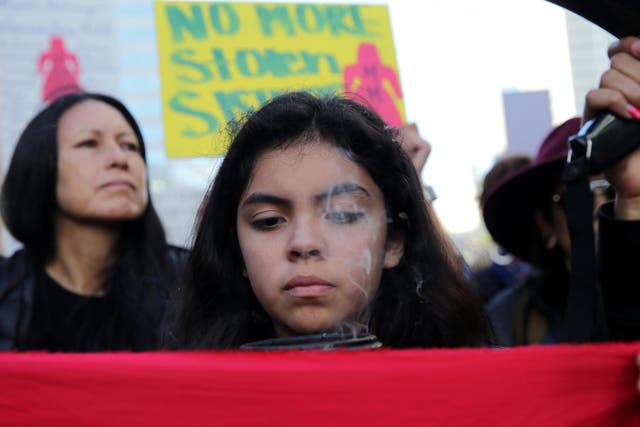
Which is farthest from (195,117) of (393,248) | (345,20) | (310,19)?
(393,248)

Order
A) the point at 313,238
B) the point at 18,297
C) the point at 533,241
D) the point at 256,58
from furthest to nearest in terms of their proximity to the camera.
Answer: the point at 256,58
the point at 533,241
the point at 18,297
the point at 313,238

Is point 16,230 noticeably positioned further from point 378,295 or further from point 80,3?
point 378,295

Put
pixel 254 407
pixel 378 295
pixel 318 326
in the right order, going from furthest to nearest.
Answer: pixel 378 295 < pixel 318 326 < pixel 254 407

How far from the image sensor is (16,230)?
7.88ft

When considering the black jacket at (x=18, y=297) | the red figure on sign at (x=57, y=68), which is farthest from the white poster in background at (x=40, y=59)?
the black jacket at (x=18, y=297)

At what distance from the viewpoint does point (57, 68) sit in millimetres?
3166

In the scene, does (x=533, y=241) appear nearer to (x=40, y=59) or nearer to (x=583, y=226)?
(x=583, y=226)

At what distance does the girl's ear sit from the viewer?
1388 millimetres

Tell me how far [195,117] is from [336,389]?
77.3 inches

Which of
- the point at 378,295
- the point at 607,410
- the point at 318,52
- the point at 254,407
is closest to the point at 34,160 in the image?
the point at 318,52

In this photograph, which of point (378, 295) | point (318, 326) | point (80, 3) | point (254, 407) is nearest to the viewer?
point (254, 407)

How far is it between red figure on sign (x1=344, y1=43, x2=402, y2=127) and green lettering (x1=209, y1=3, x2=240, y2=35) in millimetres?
437

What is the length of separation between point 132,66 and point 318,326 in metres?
2.43

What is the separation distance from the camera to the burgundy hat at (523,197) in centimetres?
231
